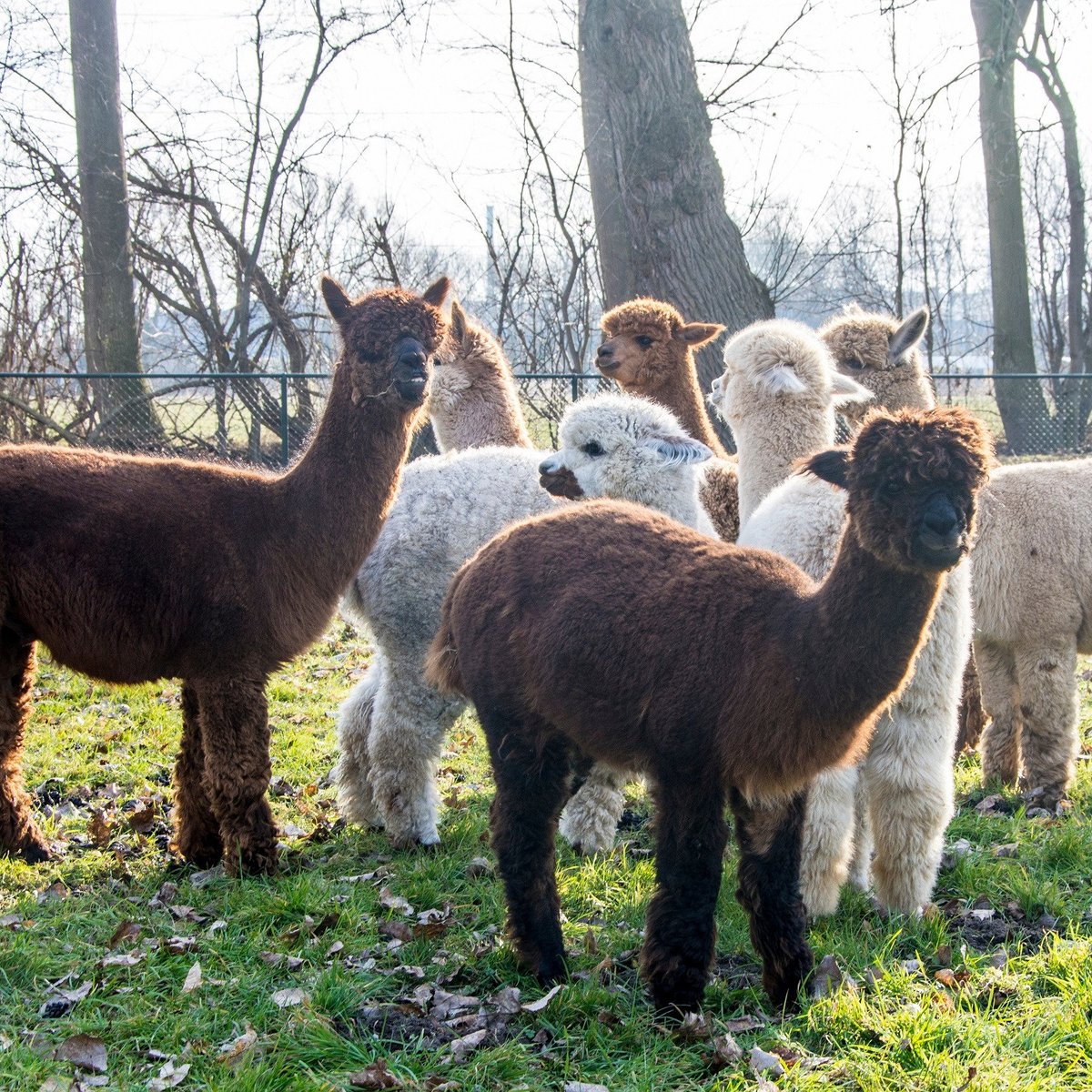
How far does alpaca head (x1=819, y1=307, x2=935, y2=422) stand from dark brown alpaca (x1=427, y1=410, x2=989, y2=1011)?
2.53 m

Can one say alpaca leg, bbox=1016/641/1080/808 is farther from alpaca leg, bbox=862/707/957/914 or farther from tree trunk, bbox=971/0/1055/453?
tree trunk, bbox=971/0/1055/453

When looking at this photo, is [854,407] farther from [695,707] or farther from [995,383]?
[995,383]

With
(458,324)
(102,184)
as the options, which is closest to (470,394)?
(458,324)

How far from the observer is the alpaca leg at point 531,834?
337cm

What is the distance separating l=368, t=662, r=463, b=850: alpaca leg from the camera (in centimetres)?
466

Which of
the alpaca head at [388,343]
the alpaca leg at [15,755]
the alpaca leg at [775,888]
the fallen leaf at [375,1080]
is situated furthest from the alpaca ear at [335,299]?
the fallen leaf at [375,1080]

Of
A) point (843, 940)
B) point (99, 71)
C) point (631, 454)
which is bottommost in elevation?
point (843, 940)

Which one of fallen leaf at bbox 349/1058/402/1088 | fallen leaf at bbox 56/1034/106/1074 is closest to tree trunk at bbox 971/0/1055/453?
fallen leaf at bbox 349/1058/402/1088

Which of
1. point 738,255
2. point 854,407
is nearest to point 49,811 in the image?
point 854,407

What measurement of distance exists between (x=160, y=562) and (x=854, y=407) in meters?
3.42

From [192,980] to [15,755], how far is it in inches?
64.7

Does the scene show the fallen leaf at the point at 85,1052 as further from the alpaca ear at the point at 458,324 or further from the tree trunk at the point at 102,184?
the tree trunk at the point at 102,184

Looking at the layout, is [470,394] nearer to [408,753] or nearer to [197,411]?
[408,753]

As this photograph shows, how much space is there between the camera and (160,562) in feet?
13.6
